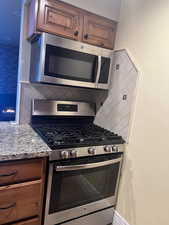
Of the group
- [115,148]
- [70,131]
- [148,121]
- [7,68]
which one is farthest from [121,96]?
[7,68]

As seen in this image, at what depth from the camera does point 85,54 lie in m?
1.66

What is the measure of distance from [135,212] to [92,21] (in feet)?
6.13

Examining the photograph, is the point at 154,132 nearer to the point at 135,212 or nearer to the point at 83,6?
the point at 135,212

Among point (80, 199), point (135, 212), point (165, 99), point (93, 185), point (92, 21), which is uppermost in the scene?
point (92, 21)

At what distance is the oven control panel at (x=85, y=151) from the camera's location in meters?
1.36

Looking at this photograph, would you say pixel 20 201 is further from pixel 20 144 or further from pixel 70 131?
pixel 70 131

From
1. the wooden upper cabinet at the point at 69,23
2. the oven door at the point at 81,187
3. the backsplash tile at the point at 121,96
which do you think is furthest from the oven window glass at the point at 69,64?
the oven door at the point at 81,187

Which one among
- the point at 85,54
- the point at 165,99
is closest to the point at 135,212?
the point at 165,99

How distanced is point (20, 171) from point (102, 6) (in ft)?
5.47

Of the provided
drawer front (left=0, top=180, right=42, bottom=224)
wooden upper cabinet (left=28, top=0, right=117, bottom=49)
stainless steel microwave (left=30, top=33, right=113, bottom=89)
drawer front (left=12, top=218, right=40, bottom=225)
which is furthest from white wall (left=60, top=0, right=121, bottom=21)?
drawer front (left=12, top=218, right=40, bottom=225)

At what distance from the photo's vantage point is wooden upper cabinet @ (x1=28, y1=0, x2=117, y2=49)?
4.76 ft

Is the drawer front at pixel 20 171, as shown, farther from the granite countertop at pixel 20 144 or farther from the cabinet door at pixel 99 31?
the cabinet door at pixel 99 31

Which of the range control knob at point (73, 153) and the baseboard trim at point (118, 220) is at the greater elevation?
the range control knob at point (73, 153)

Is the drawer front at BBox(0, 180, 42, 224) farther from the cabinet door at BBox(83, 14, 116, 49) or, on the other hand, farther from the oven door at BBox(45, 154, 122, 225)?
the cabinet door at BBox(83, 14, 116, 49)
